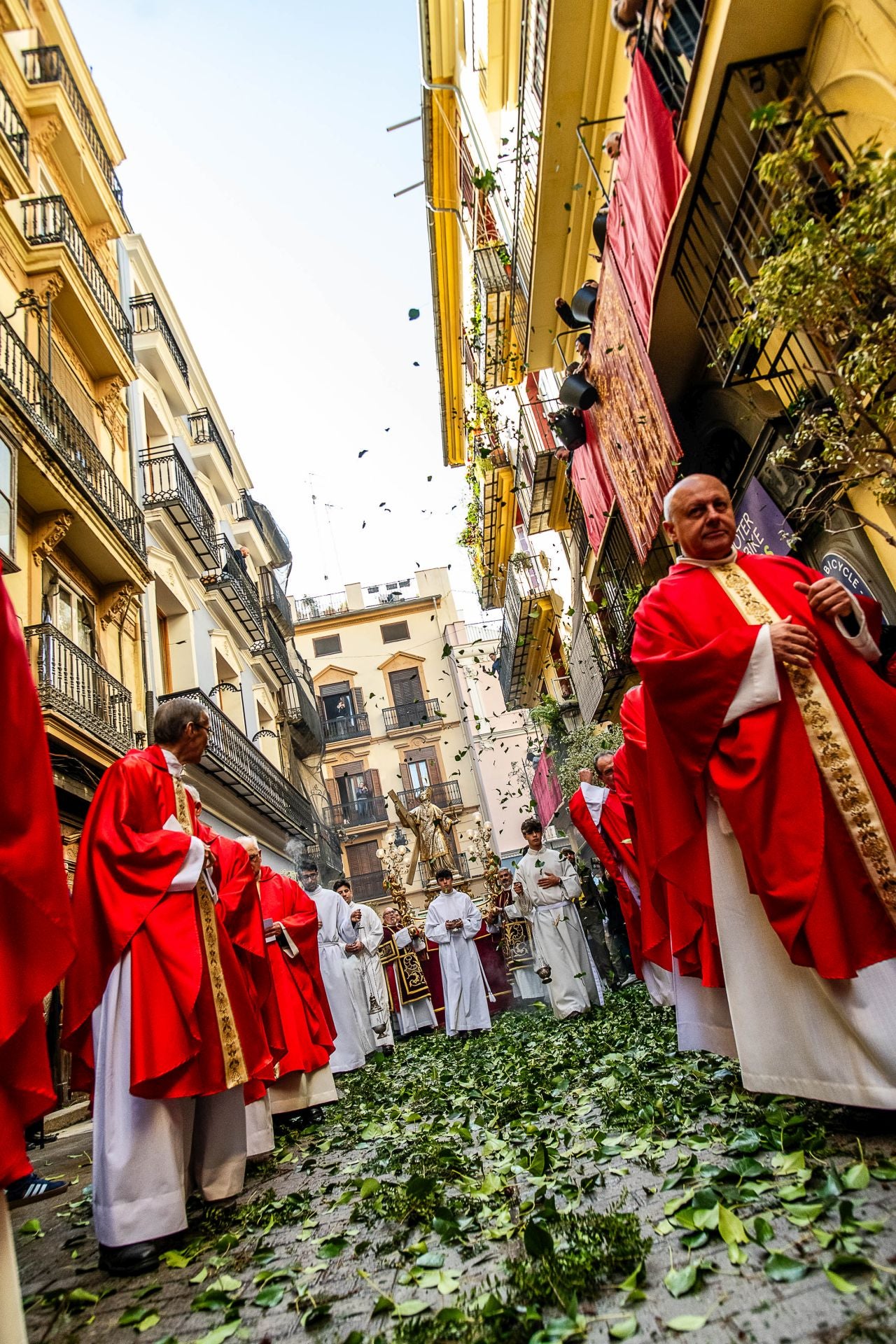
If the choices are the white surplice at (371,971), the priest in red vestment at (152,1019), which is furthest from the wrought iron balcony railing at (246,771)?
the priest in red vestment at (152,1019)

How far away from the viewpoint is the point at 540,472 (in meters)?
15.7

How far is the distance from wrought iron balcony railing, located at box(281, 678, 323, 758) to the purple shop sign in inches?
735

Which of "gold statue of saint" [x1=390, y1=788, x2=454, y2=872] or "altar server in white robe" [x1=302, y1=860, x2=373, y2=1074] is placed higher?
"gold statue of saint" [x1=390, y1=788, x2=454, y2=872]

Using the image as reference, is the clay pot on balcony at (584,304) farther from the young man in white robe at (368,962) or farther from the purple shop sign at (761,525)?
the young man in white robe at (368,962)

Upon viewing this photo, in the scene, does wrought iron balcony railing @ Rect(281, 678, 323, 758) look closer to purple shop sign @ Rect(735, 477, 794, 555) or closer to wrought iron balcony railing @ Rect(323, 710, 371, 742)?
wrought iron balcony railing @ Rect(323, 710, 371, 742)

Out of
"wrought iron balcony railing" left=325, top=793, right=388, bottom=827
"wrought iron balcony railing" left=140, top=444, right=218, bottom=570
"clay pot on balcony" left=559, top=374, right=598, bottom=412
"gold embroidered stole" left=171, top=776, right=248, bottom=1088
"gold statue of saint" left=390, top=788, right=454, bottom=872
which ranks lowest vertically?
"gold embroidered stole" left=171, top=776, right=248, bottom=1088

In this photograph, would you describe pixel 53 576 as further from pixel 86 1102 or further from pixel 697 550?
pixel 697 550

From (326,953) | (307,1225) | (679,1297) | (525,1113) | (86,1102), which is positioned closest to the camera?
(679,1297)

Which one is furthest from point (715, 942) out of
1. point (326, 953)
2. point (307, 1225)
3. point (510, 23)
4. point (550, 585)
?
point (550, 585)

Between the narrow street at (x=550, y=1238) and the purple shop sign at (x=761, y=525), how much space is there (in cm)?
408

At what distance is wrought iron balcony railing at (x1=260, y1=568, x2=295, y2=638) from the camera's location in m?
24.4

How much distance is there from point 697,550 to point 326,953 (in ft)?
25.2

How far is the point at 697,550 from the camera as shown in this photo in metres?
3.52

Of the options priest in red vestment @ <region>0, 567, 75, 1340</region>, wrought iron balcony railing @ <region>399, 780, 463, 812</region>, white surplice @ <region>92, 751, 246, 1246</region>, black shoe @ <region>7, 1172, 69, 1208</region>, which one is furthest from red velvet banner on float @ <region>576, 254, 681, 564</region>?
wrought iron balcony railing @ <region>399, 780, 463, 812</region>
